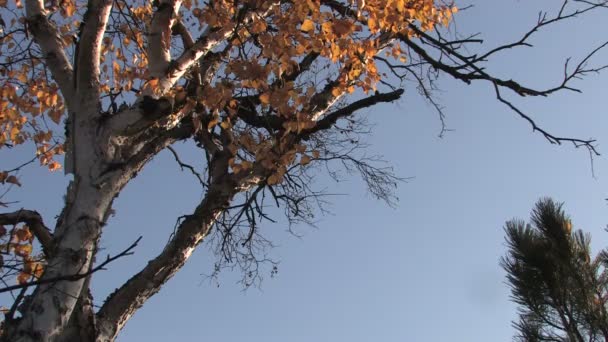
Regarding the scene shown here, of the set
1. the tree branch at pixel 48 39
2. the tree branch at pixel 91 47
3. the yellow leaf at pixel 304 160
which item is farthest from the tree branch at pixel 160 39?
the yellow leaf at pixel 304 160

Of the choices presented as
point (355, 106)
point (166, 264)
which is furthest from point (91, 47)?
point (355, 106)

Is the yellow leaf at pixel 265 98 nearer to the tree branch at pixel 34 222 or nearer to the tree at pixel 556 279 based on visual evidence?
the tree branch at pixel 34 222

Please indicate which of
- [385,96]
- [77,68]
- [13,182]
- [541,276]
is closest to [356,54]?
[385,96]

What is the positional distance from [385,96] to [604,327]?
3.70 m

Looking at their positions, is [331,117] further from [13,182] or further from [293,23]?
[13,182]

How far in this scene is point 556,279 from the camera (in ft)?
22.3

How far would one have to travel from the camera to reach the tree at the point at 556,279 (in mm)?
6492

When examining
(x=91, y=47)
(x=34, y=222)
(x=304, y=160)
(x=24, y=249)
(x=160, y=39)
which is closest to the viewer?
(x=34, y=222)

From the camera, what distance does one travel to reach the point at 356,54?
17.3 ft

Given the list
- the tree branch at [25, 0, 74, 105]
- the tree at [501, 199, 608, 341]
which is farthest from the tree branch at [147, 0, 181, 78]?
the tree at [501, 199, 608, 341]

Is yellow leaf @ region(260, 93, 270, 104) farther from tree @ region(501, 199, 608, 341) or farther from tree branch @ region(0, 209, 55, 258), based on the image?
tree @ region(501, 199, 608, 341)

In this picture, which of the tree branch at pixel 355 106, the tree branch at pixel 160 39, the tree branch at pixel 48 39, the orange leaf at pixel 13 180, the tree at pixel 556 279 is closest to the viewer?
the tree branch at pixel 48 39

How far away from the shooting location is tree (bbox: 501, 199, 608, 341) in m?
6.49

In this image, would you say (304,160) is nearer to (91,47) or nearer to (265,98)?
(265,98)
